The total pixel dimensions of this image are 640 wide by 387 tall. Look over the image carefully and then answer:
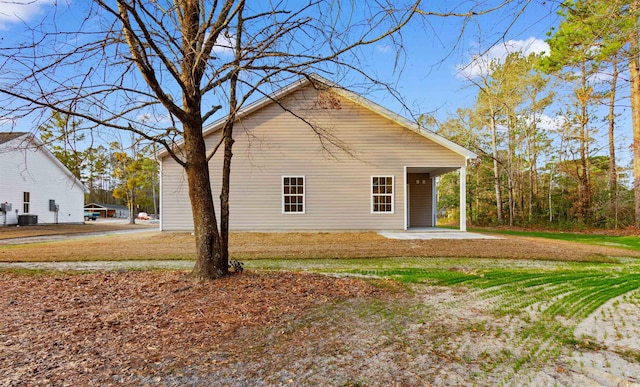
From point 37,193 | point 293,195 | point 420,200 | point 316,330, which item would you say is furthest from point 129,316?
point 37,193

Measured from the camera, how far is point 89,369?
2691mm

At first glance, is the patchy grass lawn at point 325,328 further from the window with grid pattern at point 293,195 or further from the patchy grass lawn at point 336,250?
the window with grid pattern at point 293,195

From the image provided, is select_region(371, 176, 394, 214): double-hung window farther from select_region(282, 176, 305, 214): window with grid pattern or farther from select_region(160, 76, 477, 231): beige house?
select_region(282, 176, 305, 214): window with grid pattern

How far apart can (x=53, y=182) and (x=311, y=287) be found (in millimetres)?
29988

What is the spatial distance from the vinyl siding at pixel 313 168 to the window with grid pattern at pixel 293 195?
179 mm

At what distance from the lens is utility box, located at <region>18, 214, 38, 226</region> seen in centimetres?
2381

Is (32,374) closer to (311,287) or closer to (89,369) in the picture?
(89,369)

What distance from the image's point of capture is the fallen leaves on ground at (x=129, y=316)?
2.78 meters

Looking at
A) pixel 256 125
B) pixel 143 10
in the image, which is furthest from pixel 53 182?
pixel 143 10

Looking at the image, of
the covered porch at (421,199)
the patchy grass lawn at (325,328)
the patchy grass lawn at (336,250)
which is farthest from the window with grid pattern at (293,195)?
the patchy grass lawn at (325,328)

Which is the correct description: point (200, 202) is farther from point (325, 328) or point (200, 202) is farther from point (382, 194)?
point (382, 194)

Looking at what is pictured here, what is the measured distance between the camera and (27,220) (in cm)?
2414

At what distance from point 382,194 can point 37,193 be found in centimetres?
2509

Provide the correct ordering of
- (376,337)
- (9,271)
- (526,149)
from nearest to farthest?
(376,337) < (9,271) < (526,149)
